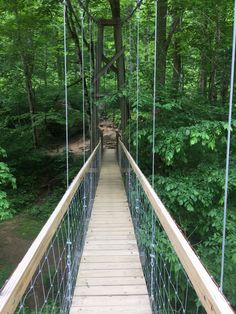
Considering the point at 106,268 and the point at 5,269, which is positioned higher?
the point at 106,268

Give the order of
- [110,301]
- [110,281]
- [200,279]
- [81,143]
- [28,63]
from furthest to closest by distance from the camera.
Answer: [81,143], [28,63], [110,281], [110,301], [200,279]

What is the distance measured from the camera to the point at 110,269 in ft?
8.77

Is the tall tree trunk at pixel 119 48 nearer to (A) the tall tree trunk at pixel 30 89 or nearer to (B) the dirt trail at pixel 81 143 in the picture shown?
(A) the tall tree trunk at pixel 30 89

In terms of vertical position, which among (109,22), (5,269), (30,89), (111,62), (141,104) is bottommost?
(5,269)

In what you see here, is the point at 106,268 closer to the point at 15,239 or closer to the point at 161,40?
the point at 15,239

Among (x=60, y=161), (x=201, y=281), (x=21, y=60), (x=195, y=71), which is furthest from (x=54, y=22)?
(x=201, y=281)

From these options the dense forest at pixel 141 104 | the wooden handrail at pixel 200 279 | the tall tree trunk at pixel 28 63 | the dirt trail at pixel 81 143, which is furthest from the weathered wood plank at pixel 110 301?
the dirt trail at pixel 81 143

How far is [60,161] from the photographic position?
8789 mm

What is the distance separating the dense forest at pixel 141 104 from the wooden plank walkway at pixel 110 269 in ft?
2.27

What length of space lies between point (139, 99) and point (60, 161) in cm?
491

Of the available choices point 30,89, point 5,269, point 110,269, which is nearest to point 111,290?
point 110,269

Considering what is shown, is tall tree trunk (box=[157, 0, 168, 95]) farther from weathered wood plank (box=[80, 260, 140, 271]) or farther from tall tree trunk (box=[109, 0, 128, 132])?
weathered wood plank (box=[80, 260, 140, 271])

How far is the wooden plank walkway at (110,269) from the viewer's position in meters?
2.15

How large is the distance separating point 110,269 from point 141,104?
2.14 metres
